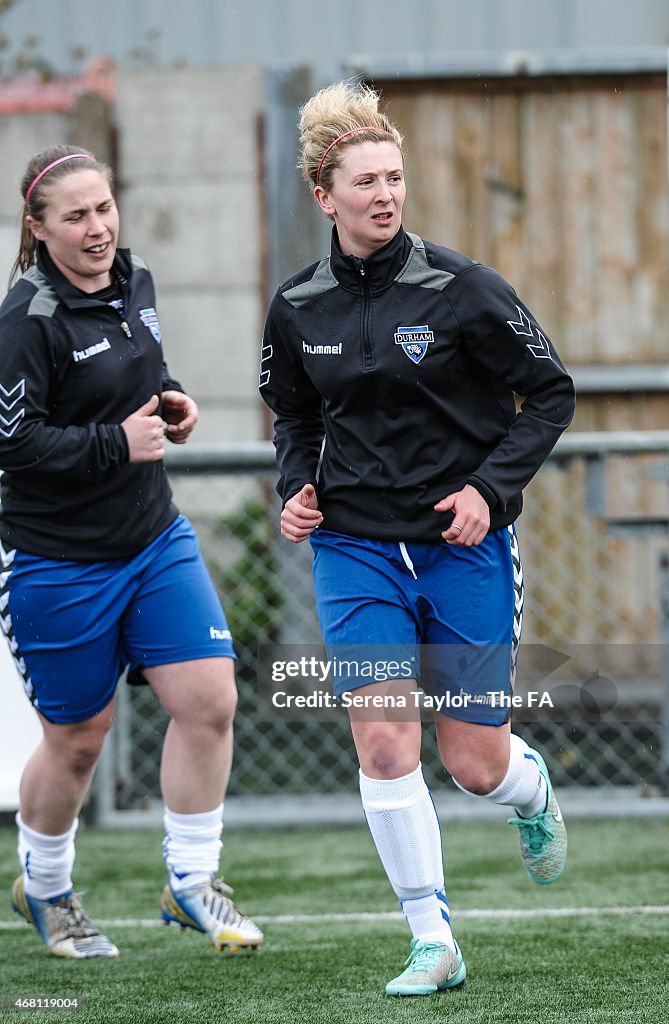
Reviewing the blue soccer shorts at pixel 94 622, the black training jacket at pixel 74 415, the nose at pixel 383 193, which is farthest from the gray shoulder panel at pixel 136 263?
the nose at pixel 383 193

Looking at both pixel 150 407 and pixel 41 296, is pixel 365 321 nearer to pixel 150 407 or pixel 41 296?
pixel 150 407

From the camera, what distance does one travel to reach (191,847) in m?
3.81

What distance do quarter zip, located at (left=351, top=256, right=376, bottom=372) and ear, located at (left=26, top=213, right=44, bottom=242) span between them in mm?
847

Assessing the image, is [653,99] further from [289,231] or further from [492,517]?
[492,517]

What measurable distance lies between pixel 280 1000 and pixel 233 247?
5.22 metres

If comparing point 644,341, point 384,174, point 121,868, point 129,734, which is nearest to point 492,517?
point 384,174

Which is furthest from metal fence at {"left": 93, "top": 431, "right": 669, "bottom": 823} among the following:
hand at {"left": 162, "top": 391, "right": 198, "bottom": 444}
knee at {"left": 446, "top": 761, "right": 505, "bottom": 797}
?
knee at {"left": 446, "top": 761, "right": 505, "bottom": 797}

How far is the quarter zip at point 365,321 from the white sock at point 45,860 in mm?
1517

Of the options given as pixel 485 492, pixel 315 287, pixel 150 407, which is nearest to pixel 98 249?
pixel 150 407

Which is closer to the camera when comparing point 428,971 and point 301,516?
point 428,971

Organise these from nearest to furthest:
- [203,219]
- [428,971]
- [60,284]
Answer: [428,971] → [60,284] → [203,219]

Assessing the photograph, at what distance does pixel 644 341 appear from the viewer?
789 cm

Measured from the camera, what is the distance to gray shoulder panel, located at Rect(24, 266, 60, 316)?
356 centimetres

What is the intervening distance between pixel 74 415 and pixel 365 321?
82 centimetres
